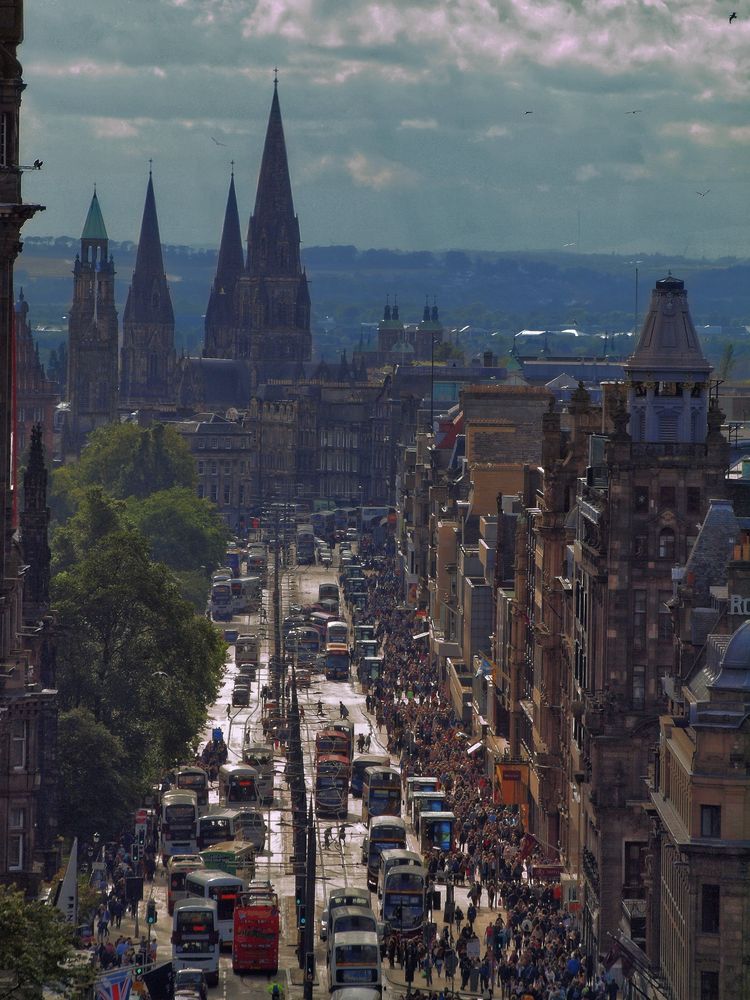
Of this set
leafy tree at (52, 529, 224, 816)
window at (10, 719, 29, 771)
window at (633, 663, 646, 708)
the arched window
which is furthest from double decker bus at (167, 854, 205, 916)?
the arched window

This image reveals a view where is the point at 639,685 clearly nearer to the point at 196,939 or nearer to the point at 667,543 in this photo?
the point at 667,543

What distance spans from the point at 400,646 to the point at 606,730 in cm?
9409

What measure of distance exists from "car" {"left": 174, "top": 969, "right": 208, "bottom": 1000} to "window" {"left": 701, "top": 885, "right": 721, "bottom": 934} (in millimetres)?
20487

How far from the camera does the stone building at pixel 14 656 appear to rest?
89.0 metres

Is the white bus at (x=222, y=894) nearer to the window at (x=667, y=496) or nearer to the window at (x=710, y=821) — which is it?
the window at (x=667, y=496)

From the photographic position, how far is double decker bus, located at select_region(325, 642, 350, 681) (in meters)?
191

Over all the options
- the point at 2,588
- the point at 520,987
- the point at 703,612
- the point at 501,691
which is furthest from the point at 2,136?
the point at 501,691

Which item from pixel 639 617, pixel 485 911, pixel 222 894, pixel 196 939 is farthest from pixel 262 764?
pixel 639 617

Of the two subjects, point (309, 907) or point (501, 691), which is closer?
point (309, 907)

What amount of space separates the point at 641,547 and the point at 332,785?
36.6 meters

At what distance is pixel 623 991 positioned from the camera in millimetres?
94688

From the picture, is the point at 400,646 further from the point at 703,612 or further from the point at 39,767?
the point at 703,612

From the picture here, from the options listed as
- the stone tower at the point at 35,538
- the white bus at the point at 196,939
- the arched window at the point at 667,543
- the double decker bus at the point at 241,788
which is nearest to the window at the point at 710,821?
the arched window at the point at 667,543

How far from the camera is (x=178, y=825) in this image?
123875 millimetres
